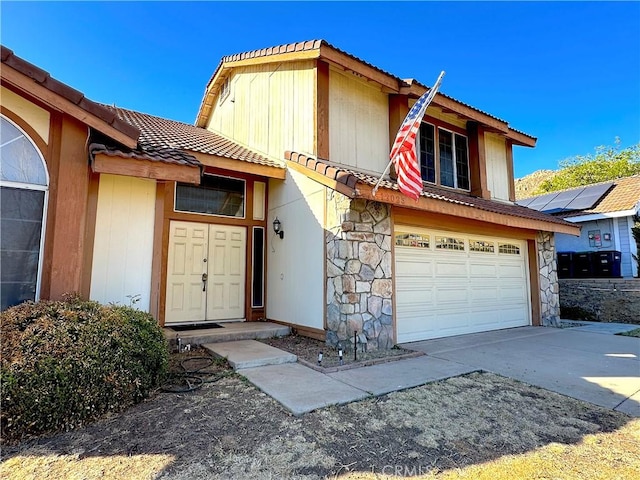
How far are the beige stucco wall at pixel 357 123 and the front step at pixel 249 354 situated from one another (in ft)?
13.3

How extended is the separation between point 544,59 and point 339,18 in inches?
338

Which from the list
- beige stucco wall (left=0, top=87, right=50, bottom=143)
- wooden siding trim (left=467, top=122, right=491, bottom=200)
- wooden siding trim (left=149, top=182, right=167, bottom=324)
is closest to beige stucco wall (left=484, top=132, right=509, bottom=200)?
wooden siding trim (left=467, top=122, right=491, bottom=200)

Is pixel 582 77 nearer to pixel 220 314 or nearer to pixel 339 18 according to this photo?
pixel 339 18

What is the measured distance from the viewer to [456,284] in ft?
25.7

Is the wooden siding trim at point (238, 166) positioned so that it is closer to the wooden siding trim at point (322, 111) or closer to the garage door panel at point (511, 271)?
the wooden siding trim at point (322, 111)

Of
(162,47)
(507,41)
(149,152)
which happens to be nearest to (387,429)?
(149,152)

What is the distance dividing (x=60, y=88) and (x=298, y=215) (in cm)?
431

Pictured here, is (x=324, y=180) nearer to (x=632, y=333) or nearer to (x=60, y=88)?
(x=60, y=88)

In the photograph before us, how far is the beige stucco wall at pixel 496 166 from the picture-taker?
10211 millimetres

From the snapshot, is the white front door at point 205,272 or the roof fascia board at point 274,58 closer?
the roof fascia board at point 274,58

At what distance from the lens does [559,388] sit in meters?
4.25

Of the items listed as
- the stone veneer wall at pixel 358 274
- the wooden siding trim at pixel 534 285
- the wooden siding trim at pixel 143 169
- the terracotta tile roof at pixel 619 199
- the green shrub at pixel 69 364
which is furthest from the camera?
the terracotta tile roof at pixel 619 199

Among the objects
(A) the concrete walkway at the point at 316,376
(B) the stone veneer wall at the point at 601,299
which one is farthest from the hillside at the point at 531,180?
(A) the concrete walkway at the point at 316,376

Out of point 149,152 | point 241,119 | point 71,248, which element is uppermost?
point 241,119
